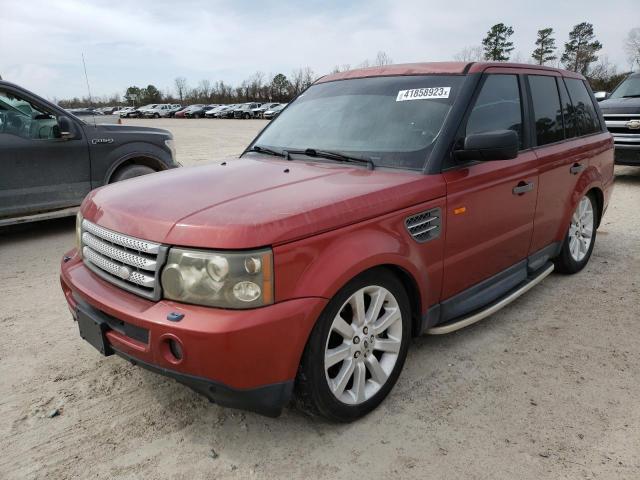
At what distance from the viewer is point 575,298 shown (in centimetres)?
403

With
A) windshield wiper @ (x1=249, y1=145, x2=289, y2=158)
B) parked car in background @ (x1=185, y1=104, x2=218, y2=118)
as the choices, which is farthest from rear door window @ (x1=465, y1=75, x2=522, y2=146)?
parked car in background @ (x1=185, y1=104, x2=218, y2=118)

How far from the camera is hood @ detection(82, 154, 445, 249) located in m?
2.08

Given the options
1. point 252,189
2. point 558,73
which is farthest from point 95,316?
point 558,73

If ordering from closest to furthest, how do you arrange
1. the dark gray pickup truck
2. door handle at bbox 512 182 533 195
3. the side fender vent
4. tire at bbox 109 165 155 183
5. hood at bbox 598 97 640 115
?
the side fender vent → door handle at bbox 512 182 533 195 → the dark gray pickup truck → tire at bbox 109 165 155 183 → hood at bbox 598 97 640 115

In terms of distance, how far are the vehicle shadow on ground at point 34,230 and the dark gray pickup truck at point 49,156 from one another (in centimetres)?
43

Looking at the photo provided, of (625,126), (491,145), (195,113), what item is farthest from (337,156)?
(195,113)

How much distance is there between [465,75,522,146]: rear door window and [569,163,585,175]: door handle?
792mm

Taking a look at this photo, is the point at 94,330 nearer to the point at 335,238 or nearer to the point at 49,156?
the point at 335,238

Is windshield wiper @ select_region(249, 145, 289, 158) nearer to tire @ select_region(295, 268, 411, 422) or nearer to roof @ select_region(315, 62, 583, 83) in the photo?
roof @ select_region(315, 62, 583, 83)

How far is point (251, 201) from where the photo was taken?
2301 mm

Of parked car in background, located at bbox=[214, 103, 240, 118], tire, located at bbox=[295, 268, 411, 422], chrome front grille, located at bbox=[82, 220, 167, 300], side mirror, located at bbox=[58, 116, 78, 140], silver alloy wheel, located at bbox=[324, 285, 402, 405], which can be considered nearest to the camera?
chrome front grille, located at bbox=[82, 220, 167, 300]

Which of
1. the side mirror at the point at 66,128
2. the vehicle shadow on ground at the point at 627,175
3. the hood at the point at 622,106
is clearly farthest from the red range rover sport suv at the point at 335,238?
the vehicle shadow on ground at the point at 627,175

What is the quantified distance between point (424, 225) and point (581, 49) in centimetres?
6663

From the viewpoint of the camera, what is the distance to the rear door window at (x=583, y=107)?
432 centimetres
